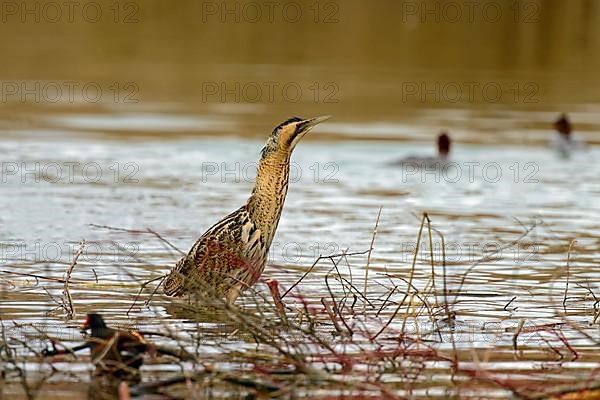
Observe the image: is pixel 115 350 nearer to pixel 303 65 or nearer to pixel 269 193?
pixel 269 193

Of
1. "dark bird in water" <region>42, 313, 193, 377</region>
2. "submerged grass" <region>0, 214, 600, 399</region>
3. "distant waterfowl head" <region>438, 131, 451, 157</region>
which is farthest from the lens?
"distant waterfowl head" <region>438, 131, 451, 157</region>

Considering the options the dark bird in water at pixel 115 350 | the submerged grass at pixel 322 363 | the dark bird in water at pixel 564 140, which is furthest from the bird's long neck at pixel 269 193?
the dark bird in water at pixel 564 140

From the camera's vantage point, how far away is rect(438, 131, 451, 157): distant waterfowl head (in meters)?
17.1

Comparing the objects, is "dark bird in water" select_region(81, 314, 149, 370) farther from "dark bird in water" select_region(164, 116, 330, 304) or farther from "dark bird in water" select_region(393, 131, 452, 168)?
"dark bird in water" select_region(393, 131, 452, 168)

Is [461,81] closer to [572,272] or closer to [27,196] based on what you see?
[27,196]

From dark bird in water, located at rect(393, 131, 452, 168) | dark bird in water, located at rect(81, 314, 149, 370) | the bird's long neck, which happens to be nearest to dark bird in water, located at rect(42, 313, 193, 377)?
dark bird in water, located at rect(81, 314, 149, 370)

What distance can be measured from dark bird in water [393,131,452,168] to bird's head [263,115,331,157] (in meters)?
7.62

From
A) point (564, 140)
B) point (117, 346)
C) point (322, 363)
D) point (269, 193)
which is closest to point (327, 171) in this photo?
point (564, 140)

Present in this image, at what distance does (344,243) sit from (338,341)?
4341 millimetres

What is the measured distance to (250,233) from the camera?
9.03 m

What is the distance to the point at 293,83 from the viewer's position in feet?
77.7

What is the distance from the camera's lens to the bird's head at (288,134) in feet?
29.7

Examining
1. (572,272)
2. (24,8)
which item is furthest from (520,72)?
(572,272)

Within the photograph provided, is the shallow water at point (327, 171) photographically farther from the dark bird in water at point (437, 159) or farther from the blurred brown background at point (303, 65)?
the dark bird in water at point (437, 159)
